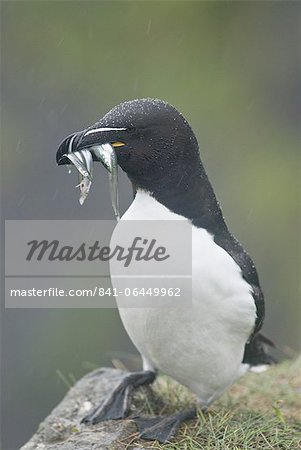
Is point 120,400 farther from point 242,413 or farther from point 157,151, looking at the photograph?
point 157,151

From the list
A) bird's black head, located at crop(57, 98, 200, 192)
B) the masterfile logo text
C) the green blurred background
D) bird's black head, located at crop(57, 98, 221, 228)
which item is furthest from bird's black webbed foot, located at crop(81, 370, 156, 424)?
the green blurred background

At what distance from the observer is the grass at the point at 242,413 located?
5699mm

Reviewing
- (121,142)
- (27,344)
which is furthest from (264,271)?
(121,142)

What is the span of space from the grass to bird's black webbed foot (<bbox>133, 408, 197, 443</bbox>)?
41mm

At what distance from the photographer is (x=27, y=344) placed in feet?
37.5

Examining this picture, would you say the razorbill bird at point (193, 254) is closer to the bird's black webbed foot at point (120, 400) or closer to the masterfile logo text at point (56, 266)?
the bird's black webbed foot at point (120, 400)

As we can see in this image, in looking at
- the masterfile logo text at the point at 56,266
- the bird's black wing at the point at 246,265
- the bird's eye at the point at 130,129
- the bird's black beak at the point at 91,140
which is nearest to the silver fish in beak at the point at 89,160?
the bird's black beak at the point at 91,140

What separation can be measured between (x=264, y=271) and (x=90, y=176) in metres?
7.36

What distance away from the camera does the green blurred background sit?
11.5 metres

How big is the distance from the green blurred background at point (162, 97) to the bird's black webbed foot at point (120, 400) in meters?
4.95

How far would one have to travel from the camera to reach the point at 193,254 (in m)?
5.59

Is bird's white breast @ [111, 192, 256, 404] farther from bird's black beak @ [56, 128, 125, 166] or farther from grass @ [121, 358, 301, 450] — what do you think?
bird's black beak @ [56, 128, 125, 166]

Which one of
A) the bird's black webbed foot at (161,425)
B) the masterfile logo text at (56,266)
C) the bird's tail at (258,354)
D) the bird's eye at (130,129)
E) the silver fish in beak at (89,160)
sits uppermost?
the bird's eye at (130,129)

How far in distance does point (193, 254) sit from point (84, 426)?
4.24 feet
